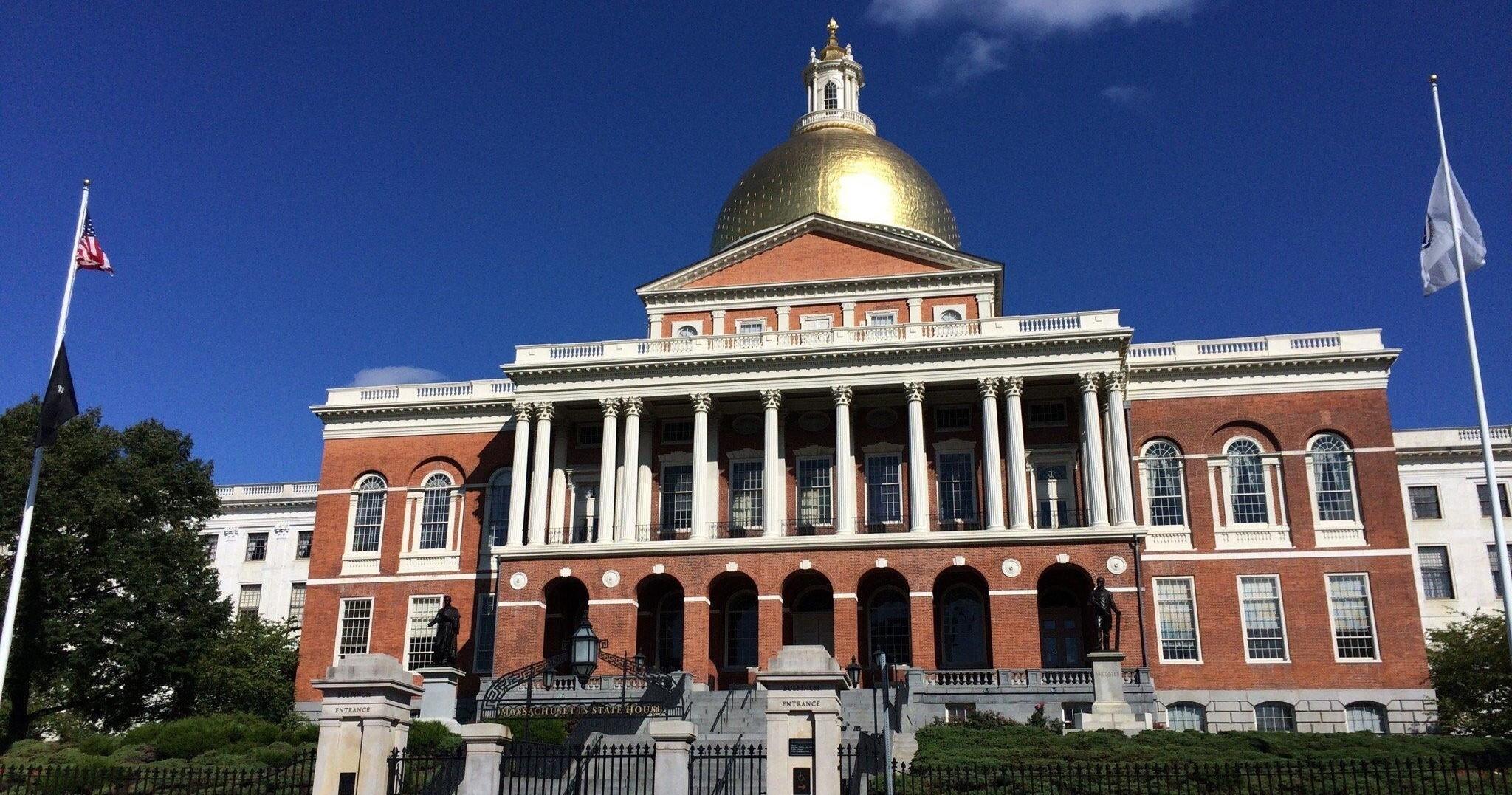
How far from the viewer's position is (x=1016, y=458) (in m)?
45.4

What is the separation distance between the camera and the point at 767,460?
4712cm

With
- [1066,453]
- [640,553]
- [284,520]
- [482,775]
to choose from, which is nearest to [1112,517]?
[1066,453]

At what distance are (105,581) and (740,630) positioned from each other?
2174cm

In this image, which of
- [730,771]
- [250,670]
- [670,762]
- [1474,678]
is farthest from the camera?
[250,670]

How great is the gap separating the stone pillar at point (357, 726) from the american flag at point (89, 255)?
1498cm

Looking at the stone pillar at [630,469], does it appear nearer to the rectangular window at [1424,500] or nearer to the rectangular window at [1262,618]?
the rectangular window at [1262,618]

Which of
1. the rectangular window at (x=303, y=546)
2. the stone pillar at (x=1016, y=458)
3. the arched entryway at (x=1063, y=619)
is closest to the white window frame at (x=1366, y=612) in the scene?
the arched entryway at (x=1063, y=619)

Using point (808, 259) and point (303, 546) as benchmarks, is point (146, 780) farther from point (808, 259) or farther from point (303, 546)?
point (303, 546)

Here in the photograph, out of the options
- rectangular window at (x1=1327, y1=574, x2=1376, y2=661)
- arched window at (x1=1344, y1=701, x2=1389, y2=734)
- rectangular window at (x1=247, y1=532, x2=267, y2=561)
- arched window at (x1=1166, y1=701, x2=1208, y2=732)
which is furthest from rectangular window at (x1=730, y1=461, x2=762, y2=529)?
rectangular window at (x1=247, y1=532, x2=267, y2=561)

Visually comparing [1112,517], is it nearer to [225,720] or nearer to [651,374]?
[651,374]

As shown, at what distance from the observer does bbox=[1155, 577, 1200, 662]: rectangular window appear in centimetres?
4562

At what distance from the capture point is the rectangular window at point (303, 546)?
222ft

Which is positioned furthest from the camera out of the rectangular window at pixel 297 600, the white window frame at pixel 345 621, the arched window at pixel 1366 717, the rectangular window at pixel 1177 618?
the rectangular window at pixel 297 600

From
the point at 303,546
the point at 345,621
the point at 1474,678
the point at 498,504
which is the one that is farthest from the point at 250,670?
the point at 1474,678
